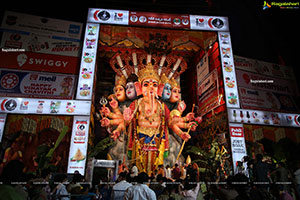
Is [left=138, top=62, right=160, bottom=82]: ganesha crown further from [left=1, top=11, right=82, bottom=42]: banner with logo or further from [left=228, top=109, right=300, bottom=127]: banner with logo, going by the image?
[left=228, top=109, right=300, bottom=127]: banner with logo

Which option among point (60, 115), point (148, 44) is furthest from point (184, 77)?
point (60, 115)

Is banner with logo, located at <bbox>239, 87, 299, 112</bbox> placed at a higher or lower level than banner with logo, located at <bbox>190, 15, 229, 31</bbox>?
lower

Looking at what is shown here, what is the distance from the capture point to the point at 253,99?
11930 millimetres

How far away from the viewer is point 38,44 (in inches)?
442

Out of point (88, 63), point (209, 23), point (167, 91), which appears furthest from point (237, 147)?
point (88, 63)

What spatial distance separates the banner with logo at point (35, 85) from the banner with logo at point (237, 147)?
7.28m

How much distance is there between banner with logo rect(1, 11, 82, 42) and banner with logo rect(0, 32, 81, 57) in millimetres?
194

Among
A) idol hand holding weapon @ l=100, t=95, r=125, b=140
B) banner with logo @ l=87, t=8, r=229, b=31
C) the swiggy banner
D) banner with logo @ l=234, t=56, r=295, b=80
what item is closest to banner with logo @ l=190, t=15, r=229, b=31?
banner with logo @ l=87, t=8, r=229, b=31

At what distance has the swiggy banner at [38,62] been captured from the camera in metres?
10.6

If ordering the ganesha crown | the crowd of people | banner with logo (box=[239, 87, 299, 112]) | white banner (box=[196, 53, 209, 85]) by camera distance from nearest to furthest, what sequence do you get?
the crowd of people < banner with logo (box=[239, 87, 299, 112]) < the ganesha crown < white banner (box=[196, 53, 209, 85])

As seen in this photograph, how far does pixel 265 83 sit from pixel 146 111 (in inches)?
275

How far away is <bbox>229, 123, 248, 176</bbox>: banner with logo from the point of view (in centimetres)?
874

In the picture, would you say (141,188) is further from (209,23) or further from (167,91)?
(209,23)

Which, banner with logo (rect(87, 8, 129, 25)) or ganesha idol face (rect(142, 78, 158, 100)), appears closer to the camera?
banner with logo (rect(87, 8, 129, 25))
